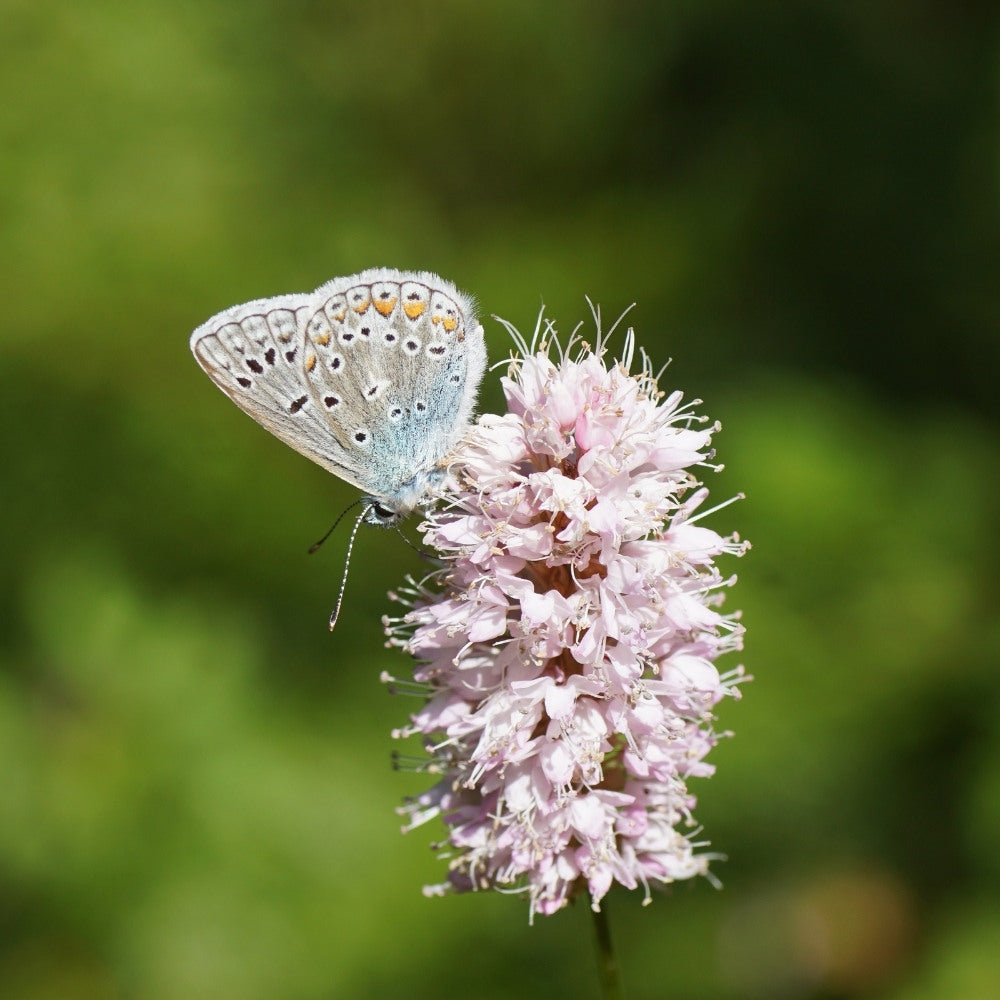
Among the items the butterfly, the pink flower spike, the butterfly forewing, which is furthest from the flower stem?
the butterfly forewing

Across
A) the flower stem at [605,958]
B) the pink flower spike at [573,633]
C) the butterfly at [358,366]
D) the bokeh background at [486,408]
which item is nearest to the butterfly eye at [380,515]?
the butterfly at [358,366]

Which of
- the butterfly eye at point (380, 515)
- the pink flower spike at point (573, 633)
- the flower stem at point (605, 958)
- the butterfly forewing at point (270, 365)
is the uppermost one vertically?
the butterfly forewing at point (270, 365)

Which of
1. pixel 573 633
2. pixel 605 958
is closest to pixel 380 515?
pixel 573 633

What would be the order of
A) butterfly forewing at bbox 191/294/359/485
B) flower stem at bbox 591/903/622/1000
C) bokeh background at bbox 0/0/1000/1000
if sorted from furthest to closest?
1. bokeh background at bbox 0/0/1000/1000
2. butterfly forewing at bbox 191/294/359/485
3. flower stem at bbox 591/903/622/1000

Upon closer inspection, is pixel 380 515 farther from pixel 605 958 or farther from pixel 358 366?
pixel 605 958

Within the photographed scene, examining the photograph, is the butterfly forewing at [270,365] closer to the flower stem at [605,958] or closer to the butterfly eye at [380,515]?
the butterfly eye at [380,515]

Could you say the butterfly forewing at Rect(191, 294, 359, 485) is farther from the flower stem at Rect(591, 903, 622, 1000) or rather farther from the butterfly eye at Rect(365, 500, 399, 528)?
the flower stem at Rect(591, 903, 622, 1000)
